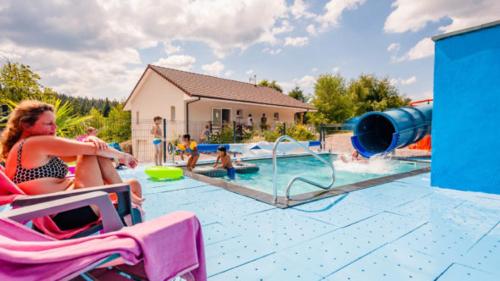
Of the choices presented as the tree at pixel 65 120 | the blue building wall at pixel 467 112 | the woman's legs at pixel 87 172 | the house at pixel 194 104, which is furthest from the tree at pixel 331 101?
the woman's legs at pixel 87 172

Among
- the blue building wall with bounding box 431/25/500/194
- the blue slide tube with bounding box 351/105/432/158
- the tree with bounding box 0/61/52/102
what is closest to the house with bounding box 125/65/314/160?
the tree with bounding box 0/61/52/102

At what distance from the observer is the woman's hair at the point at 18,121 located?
6.25 feet

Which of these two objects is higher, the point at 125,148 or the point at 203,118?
the point at 203,118

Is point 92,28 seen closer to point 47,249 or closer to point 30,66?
point 30,66

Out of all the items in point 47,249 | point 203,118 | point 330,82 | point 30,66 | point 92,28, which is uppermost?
point 330,82

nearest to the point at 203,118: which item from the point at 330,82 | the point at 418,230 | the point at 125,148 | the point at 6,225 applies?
the point at 125,148

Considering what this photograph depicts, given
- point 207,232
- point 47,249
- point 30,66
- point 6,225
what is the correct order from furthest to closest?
point 30,66, point 207,232, point 6,225, point 47,249

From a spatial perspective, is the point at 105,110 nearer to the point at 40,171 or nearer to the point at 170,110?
the point at 170,110

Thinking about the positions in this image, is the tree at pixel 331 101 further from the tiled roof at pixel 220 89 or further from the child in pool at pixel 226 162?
the child in pool at pixel 226 162

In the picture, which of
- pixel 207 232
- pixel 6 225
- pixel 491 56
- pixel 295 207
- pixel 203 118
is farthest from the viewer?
pixel 203 118

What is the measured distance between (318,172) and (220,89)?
11.6 metres

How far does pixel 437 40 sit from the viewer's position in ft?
16.4

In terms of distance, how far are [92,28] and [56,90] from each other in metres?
2.75

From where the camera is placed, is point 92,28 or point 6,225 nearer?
point 6,225
